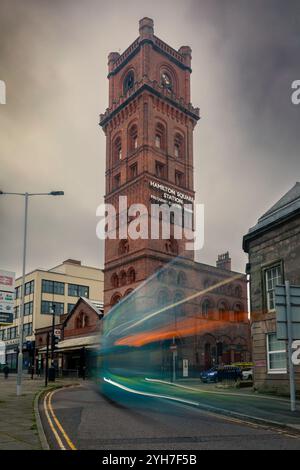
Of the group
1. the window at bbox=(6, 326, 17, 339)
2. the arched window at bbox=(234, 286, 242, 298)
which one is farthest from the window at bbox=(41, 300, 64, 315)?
the arched window at bbox=(234, 286, 242, 298)

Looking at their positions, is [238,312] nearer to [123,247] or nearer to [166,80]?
[123,247]

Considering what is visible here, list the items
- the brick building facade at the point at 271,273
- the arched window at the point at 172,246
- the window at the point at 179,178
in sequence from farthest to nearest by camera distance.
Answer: the window at the point at 179,178 < the arched window at the point at 172,246 < the brick building facade at the point at 271,273

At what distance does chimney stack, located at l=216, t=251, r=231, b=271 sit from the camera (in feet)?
241

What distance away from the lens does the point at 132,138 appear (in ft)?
209

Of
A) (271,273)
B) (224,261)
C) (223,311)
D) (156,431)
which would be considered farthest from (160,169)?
(156,431)

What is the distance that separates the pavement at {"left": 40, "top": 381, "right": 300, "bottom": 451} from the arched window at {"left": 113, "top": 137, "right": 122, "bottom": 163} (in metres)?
51.1

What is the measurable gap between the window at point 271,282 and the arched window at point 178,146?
138 ft

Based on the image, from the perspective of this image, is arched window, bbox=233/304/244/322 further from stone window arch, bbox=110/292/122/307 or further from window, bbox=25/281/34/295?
window, bbox=25/281/34/295

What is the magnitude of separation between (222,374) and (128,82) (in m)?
43.9

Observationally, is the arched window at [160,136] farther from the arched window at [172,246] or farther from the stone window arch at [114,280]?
the stone window arch at [114,280]

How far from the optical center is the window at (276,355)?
2308cm

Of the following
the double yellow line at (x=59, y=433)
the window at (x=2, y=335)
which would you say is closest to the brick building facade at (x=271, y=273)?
the double yellow line at (x=59, y=433)
